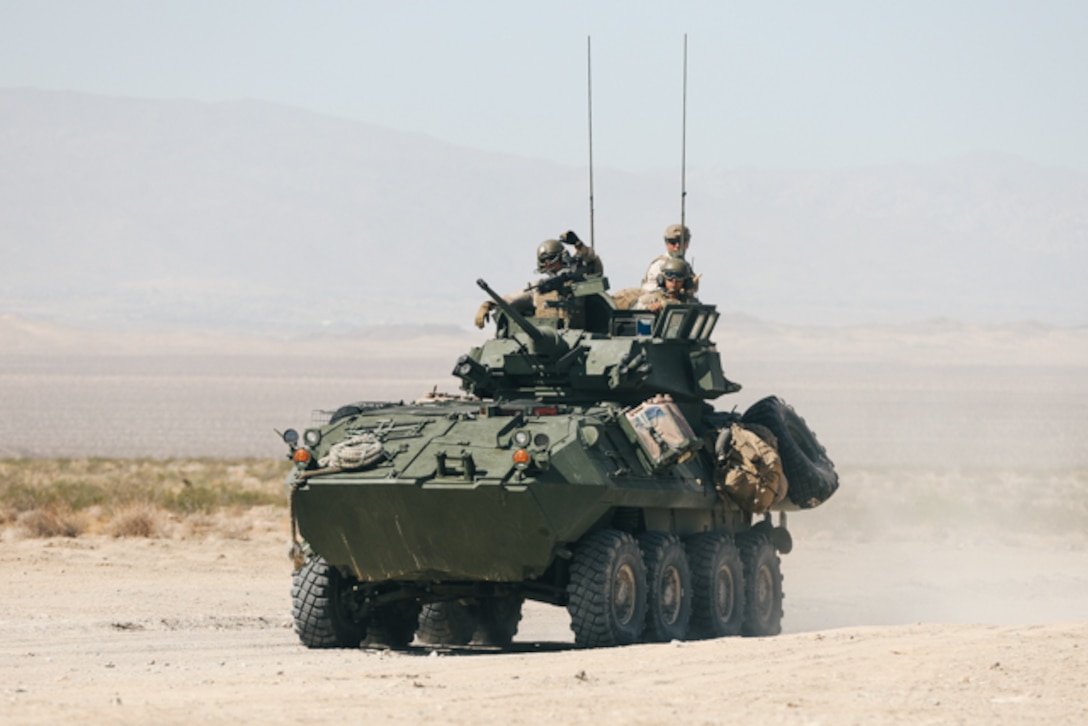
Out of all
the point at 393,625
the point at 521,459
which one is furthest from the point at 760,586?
the point at 521,459

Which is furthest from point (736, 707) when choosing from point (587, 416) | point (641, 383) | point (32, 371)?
point (32, 371)

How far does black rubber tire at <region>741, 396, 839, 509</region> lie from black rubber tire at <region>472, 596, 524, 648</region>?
3.16m

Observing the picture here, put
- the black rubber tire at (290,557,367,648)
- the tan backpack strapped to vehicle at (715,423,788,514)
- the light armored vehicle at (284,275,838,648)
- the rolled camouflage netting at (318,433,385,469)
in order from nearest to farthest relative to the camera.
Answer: the light armored vehicle at (284,275,838,648) → the rolled camouflage netting at (318,433,385,469) → the black rubber tire at (290,557,367,648) → the tan backpack strapped to vehicle at (715,423,788,514)

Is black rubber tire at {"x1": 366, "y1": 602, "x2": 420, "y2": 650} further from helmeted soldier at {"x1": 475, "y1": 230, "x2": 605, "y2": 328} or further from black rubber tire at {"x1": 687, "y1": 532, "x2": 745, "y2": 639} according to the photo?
helmeted soldier at {"x1": 475, "y1": 230, "x2": 605, "y2": 328}

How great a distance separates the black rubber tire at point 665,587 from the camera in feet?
58.2

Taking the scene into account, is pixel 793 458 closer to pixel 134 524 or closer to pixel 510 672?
pixel 510 672

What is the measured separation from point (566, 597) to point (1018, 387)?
7802cm

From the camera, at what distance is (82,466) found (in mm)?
45594

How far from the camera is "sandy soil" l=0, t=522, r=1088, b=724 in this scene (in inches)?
472

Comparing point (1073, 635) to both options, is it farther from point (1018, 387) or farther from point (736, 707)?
point (1018, 387)

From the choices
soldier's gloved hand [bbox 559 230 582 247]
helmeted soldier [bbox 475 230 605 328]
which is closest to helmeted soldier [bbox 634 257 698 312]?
helmeted soldier [bbox 475 230 605 328]

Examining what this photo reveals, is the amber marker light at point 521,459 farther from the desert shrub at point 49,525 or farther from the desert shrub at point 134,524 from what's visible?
the desert shrub at point 49,525

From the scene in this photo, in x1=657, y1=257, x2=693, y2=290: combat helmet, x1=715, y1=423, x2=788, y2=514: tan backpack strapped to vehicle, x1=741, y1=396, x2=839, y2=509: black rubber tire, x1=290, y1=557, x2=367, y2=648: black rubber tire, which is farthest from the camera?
x1=741, y1=396, x2=839, y2=509: black rubber tire

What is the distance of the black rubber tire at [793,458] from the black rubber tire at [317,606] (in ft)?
16.9
